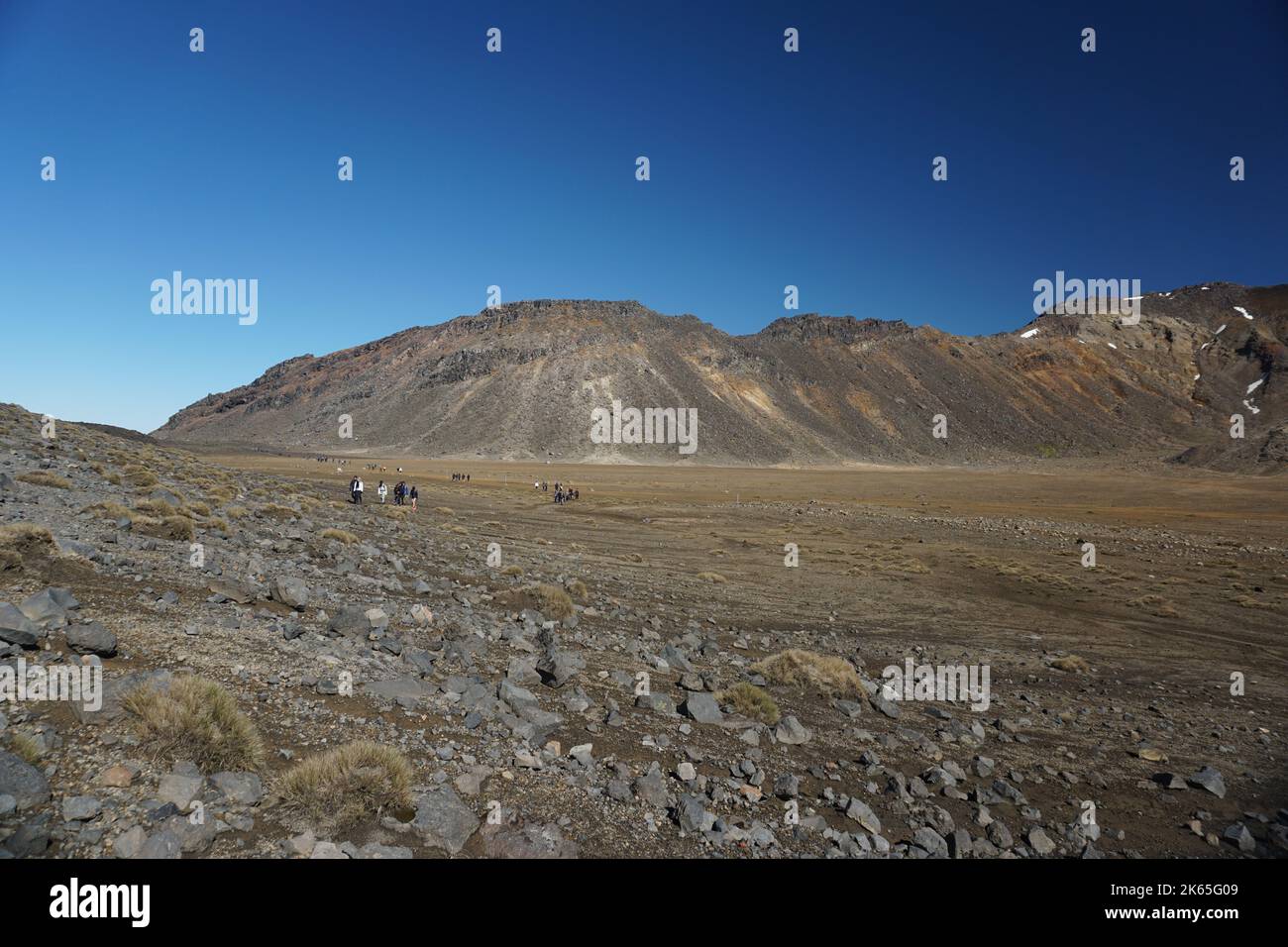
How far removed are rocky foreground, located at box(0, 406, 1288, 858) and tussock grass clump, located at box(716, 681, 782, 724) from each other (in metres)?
0.04

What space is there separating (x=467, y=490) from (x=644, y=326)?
132m

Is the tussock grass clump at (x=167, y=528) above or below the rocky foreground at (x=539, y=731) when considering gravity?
above

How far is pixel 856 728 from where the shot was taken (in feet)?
28.0

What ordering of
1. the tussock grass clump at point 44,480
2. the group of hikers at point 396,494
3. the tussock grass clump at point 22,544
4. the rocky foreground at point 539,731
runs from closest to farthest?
the rocky foreground at point 539,731, the tussock grass clump at point 22,544, the tussock grass clump at point 44,480, the group of hikers at point 396,494

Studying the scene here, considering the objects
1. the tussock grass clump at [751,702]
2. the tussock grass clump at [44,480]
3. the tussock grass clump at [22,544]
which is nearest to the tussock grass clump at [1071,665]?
the tussock grass clump at [751,702]

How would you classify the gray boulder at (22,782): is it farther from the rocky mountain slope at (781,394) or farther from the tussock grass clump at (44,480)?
the rocky mountain slope at (781,394)

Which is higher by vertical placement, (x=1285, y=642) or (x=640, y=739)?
(x=640, y=739)

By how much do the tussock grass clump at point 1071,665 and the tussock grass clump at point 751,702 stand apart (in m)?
7.54

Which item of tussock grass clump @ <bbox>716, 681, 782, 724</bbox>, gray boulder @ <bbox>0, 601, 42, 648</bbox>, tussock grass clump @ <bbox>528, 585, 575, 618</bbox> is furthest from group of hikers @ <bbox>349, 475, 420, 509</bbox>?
tussock grass clump @ <bbox>716, 681, 782, 724</bbox>

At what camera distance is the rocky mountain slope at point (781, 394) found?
143 meters

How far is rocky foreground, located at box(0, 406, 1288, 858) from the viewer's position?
4.35 m
